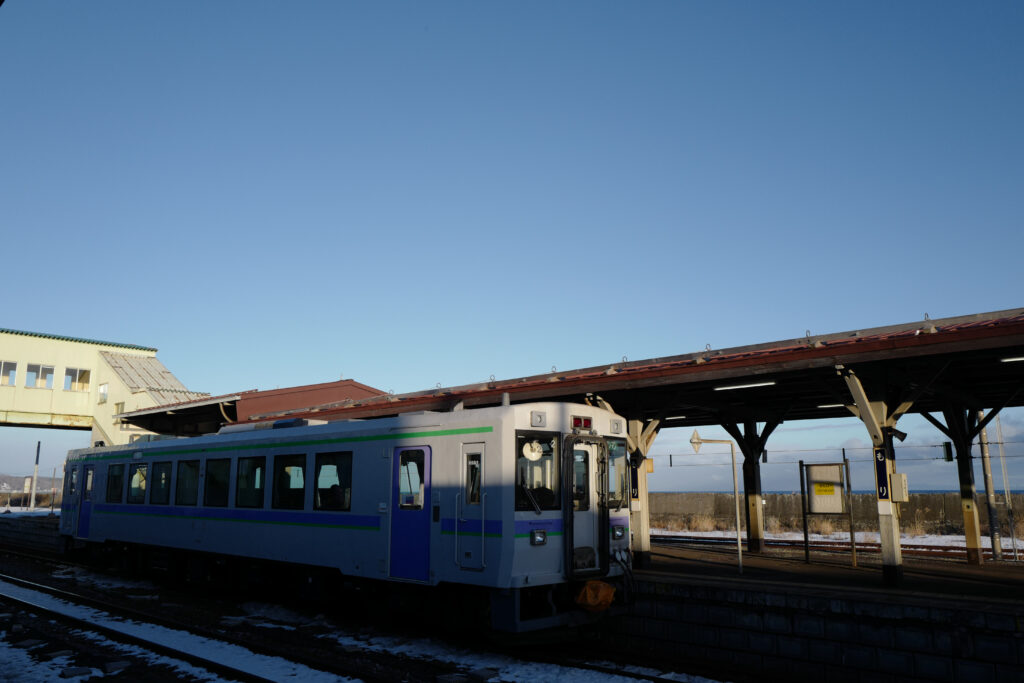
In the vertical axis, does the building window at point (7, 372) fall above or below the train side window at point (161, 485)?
above

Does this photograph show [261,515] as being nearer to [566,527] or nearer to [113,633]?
[113,633]

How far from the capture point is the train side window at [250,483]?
12805mm

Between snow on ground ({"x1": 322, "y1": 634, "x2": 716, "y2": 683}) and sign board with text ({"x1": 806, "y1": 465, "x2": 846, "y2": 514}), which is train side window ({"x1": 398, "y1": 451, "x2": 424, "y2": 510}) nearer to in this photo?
snow on ground ({"x1": 322, "y1": 634, "x2": 716, "y2": 683})

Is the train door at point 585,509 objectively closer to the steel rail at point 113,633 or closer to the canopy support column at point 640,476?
the steel rail at point 113,633

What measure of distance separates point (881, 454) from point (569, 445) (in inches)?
210

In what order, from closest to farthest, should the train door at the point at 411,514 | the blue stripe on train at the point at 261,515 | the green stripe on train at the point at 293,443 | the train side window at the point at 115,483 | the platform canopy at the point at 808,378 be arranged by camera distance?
the green stripe on train at the point at 293,443, the train door at the point at 411,514, the platform canopy at the point at 808,378, the blue stripe on train at the point at 261,515, the train side window at the point at 115,483

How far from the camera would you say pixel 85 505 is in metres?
18.3

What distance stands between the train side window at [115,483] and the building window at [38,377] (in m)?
21.3

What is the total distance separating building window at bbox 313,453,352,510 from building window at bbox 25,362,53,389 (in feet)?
97.5

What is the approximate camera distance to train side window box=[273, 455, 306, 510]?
39.4 feet

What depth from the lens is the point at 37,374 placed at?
115 feet

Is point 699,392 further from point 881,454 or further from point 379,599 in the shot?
point 379,599

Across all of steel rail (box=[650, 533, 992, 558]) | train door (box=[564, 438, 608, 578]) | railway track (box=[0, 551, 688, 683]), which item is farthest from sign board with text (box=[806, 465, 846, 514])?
railway track (box=[0, 551, 688, 683])

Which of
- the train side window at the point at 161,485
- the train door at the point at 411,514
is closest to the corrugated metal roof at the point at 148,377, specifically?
the train side window at the point at 161,485
